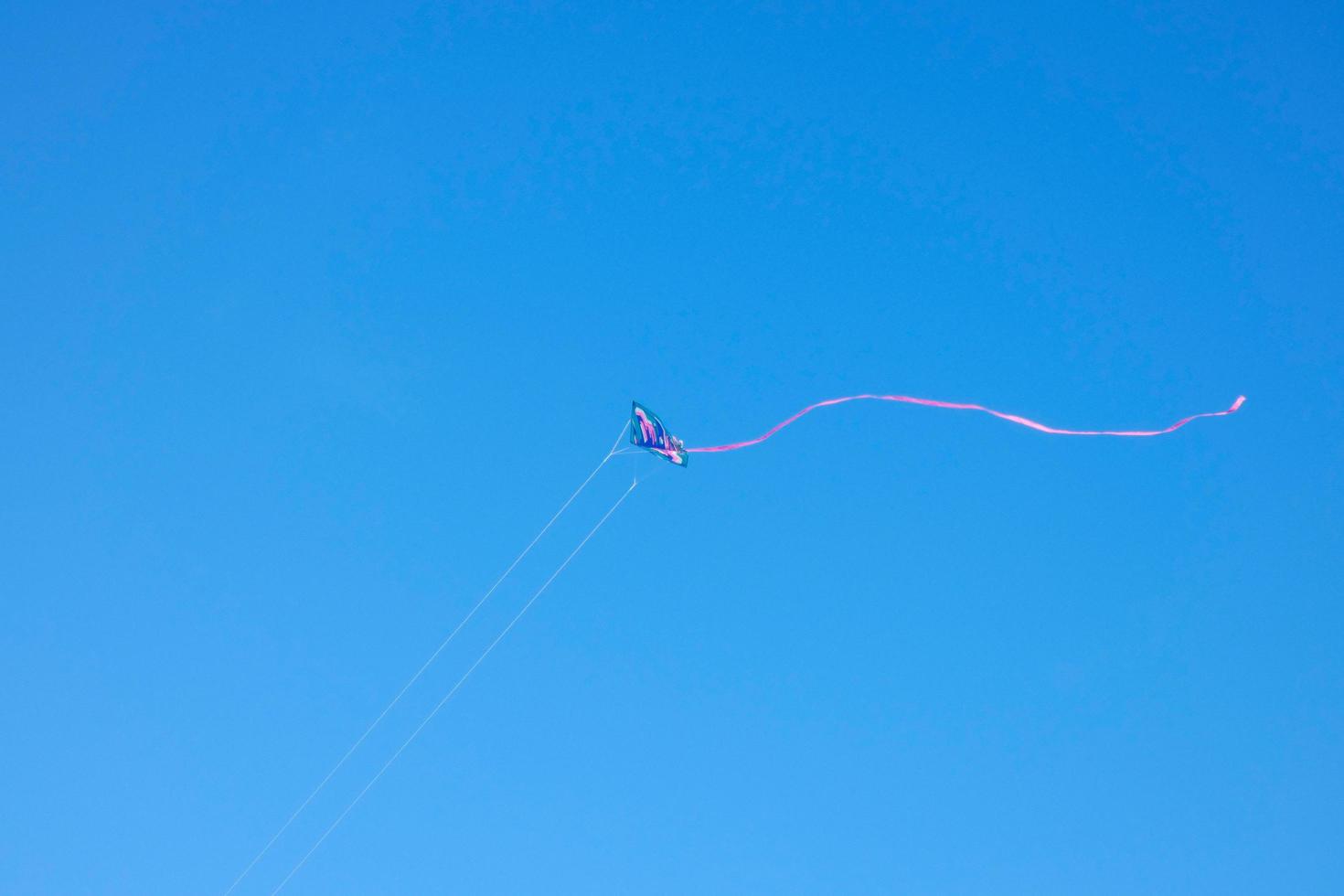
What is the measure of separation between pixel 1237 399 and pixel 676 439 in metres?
8.00

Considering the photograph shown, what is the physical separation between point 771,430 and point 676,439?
60.0 inches

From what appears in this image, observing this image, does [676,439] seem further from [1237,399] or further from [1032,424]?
[1237,399]

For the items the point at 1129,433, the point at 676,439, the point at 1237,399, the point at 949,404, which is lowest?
the point at 676,439

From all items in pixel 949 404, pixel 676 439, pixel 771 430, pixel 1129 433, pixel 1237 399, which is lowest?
pixel 676 439

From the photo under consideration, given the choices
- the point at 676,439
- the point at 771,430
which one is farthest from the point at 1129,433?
the point at 676,439

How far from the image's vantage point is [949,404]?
639 inches

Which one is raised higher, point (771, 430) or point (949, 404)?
point (949, 404)

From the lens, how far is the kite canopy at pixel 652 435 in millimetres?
15164

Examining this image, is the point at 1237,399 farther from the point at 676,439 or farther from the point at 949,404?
the point at 676,439

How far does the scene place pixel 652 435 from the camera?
50.3 ft

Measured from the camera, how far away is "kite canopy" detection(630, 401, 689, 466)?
15.2 meters

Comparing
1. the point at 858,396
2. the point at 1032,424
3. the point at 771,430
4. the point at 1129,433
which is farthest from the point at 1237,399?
the point at 771,430

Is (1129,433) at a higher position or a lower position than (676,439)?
higher

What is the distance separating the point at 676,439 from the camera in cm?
1584
